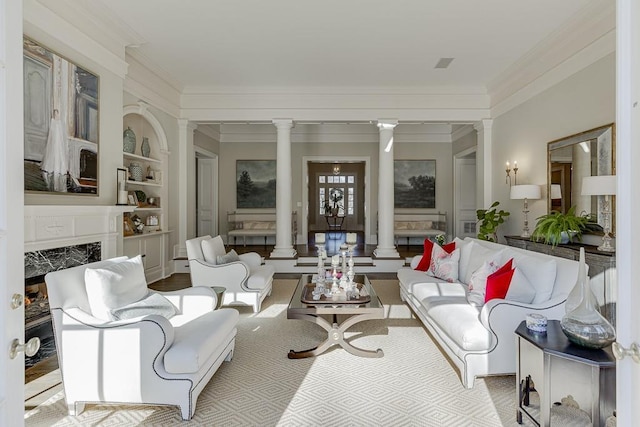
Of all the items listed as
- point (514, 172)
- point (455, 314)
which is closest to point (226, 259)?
point (455, 314)

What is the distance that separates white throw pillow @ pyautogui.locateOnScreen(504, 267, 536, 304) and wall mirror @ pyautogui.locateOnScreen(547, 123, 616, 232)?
182cm

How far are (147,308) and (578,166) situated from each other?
16.5 ft

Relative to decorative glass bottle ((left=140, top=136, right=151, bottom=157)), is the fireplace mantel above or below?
below

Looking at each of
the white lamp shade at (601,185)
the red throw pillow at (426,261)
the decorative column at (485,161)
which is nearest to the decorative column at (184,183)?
the red throw pillow at (426,261)

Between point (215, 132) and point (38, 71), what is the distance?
647 cm

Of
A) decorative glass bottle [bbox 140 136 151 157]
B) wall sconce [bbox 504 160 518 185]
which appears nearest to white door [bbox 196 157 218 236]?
decorative glass bottle [bbox 140 136 151 157]

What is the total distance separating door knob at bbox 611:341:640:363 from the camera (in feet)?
3.05

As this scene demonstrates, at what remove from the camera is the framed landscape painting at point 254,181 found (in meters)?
10.5

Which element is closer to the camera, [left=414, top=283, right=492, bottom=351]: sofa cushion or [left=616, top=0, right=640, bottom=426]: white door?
[left=616, top=0, right=640, bottom=426]: white door

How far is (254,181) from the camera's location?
34.5 ft

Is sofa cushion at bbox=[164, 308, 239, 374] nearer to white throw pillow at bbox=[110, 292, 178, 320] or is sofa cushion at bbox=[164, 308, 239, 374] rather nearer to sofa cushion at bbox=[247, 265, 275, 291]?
white throw pillow at bbox=[110, 292, 178, 320]

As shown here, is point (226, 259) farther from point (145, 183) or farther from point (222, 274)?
point (145, 183)

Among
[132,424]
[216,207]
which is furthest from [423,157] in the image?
[132,424]

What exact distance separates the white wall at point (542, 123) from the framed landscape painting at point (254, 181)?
593 centimetres
